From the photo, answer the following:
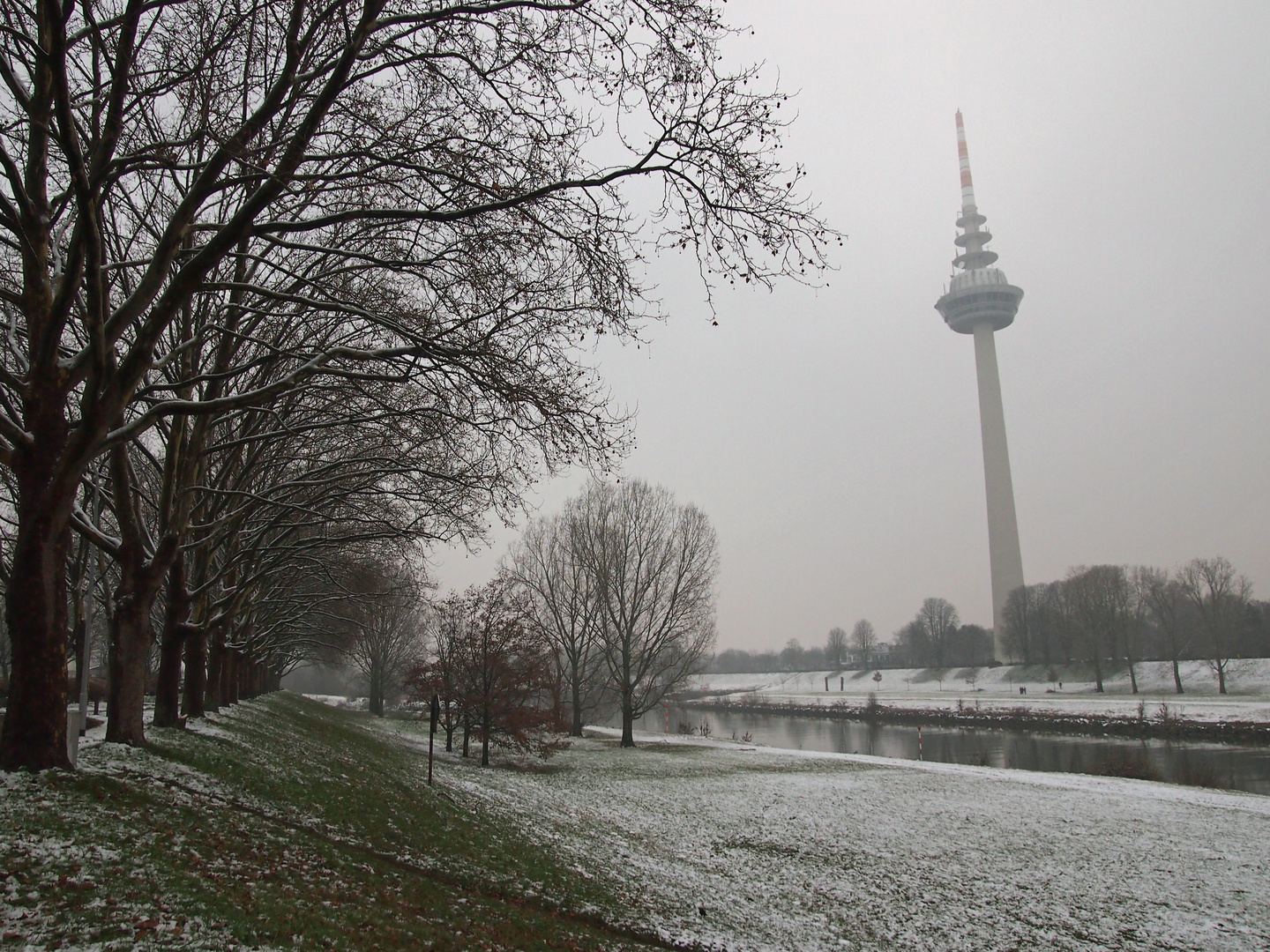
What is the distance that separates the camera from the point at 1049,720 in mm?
47125

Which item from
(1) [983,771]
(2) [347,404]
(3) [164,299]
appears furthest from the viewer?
(1) [983,771]

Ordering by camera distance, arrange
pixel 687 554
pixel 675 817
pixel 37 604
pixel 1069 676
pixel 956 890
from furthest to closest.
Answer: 1. pixel 1069 676
2. pixel 687 554
3. pixel 675 817
4. pixel 956 890
5. pixel 37 604

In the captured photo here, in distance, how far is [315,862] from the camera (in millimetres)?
7695

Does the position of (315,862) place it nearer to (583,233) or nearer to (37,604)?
(37,604)

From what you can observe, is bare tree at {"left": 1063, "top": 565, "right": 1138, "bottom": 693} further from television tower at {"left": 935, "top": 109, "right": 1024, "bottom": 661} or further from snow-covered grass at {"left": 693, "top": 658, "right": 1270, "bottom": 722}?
television tower at {"left": 935, "top": 109, "right": 1024, "bottom": 661}

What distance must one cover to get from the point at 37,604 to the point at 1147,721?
1929 inches

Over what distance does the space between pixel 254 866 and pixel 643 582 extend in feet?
91.2

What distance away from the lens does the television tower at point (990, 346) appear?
11969 cm

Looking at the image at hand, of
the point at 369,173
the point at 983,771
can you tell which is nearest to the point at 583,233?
the point at 369,173

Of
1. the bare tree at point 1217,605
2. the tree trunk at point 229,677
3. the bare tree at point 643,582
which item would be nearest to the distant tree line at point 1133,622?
the bare tree at point 1217,605

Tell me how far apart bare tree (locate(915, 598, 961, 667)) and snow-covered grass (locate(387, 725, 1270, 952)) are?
103 m

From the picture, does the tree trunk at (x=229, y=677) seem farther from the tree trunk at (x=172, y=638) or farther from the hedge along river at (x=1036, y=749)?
the hedge along river at (x=1036, y=749)

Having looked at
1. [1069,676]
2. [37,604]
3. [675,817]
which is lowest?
[1069,676]

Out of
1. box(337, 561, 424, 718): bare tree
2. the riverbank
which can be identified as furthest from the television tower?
box(337, 561, 424, 718): bare tree
